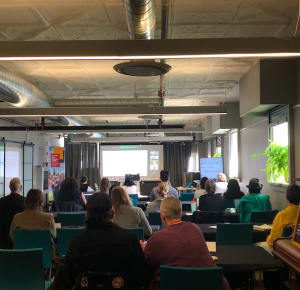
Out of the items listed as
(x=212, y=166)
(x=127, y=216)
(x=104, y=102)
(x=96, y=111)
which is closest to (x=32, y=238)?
(x=127, y=216)

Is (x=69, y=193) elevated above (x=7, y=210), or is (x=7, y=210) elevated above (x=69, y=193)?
(x=69, y=193)

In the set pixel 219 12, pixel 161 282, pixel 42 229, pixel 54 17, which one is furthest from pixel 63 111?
pixel 161 282

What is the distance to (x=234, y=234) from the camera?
369cm

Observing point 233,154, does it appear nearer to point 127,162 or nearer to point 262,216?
point 262,216

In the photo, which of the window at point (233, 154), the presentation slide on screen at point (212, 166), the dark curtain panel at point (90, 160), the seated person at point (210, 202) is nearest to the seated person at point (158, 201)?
the seated person at point (210, 202)

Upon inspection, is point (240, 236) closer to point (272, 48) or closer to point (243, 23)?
A: point (272, 48)

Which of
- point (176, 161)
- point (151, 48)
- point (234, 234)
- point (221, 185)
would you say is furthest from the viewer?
point (176, 161)

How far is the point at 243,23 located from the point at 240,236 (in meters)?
2.67

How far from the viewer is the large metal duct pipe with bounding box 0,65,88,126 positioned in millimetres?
4815

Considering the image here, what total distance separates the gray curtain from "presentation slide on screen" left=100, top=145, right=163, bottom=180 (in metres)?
1.03

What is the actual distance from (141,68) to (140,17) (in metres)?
1.17

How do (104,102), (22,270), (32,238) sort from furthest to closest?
(104,102), (32,238), (22,270)

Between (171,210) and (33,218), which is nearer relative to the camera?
(171,210)

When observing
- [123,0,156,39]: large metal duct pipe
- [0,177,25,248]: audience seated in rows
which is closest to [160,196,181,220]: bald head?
[123,0,156,39]: large metal duct pipe
